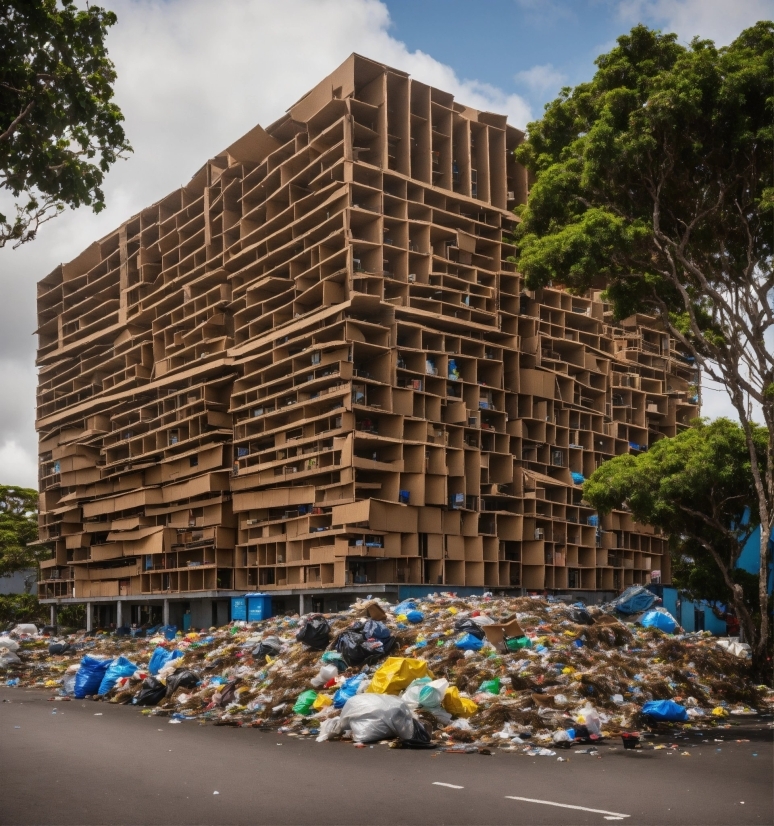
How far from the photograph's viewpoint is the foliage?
184ft

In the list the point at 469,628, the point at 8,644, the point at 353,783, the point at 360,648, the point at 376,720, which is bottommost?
the point at 8,644

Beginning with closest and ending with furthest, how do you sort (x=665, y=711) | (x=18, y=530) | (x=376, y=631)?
1. (x=665, y=711)
2. (x=376, y=631)
3. (x=18, y=530)

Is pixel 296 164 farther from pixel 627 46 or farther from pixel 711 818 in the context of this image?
pixel 711 818

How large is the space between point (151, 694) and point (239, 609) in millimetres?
22993

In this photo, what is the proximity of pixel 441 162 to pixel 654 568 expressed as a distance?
78.6 ft

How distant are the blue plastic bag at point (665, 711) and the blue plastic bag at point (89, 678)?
1181 centimetres

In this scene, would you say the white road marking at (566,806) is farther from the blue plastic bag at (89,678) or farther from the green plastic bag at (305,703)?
the blue plastic bag at (89,678)

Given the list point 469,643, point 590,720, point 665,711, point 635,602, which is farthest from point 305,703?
point 635,602

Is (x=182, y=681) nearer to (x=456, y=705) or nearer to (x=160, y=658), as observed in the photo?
(x=160, y=658)

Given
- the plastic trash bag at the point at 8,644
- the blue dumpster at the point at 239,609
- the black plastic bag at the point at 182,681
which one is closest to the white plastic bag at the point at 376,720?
the black plastic bag at the point at 182,681

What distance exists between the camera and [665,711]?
14.7 m

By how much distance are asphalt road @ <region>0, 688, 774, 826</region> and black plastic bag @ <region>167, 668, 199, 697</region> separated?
438cm

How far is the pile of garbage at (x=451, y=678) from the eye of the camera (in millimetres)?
13320

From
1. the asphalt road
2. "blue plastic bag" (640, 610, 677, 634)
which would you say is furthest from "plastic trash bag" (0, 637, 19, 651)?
"blue plastic bag" (640, 610, 677, 634)
